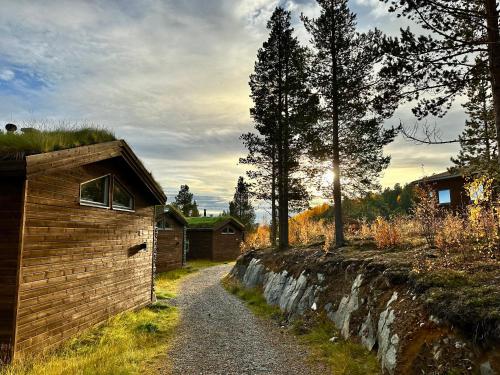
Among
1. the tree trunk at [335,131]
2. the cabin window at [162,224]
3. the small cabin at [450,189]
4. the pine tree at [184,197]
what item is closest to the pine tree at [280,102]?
the tree trunk at [335,131]

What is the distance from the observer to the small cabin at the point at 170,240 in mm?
26531

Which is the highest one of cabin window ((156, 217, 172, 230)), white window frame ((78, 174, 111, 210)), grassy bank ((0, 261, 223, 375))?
white window frame ((78, 174, 111, 210))

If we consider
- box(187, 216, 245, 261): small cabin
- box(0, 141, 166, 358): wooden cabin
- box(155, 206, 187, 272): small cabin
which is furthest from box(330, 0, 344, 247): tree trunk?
box(187, 216, 245, 261): small cabin

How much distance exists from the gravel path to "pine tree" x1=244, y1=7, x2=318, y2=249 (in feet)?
26.6

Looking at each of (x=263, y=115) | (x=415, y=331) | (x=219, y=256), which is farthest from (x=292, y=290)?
(x=219, y=256)

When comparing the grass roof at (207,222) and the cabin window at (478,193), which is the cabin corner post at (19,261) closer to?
the cabin window at (478,193)

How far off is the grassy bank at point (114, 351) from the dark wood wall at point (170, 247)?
47.8 ft

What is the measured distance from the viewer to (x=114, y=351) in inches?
316

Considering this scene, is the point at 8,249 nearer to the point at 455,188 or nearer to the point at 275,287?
the point at 275,287

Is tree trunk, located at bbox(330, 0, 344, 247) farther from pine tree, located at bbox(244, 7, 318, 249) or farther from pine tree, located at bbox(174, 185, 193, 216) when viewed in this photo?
pine tree, located at bbox(174, 185, 193, 216)

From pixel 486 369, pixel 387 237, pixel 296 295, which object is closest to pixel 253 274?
pixel 296 295

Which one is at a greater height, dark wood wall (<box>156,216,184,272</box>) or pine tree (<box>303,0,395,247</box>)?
pine tree (<box>303,0,395,247</box>)

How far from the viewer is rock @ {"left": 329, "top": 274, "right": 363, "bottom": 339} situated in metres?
8.44

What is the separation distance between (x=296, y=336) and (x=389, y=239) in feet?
16.6
